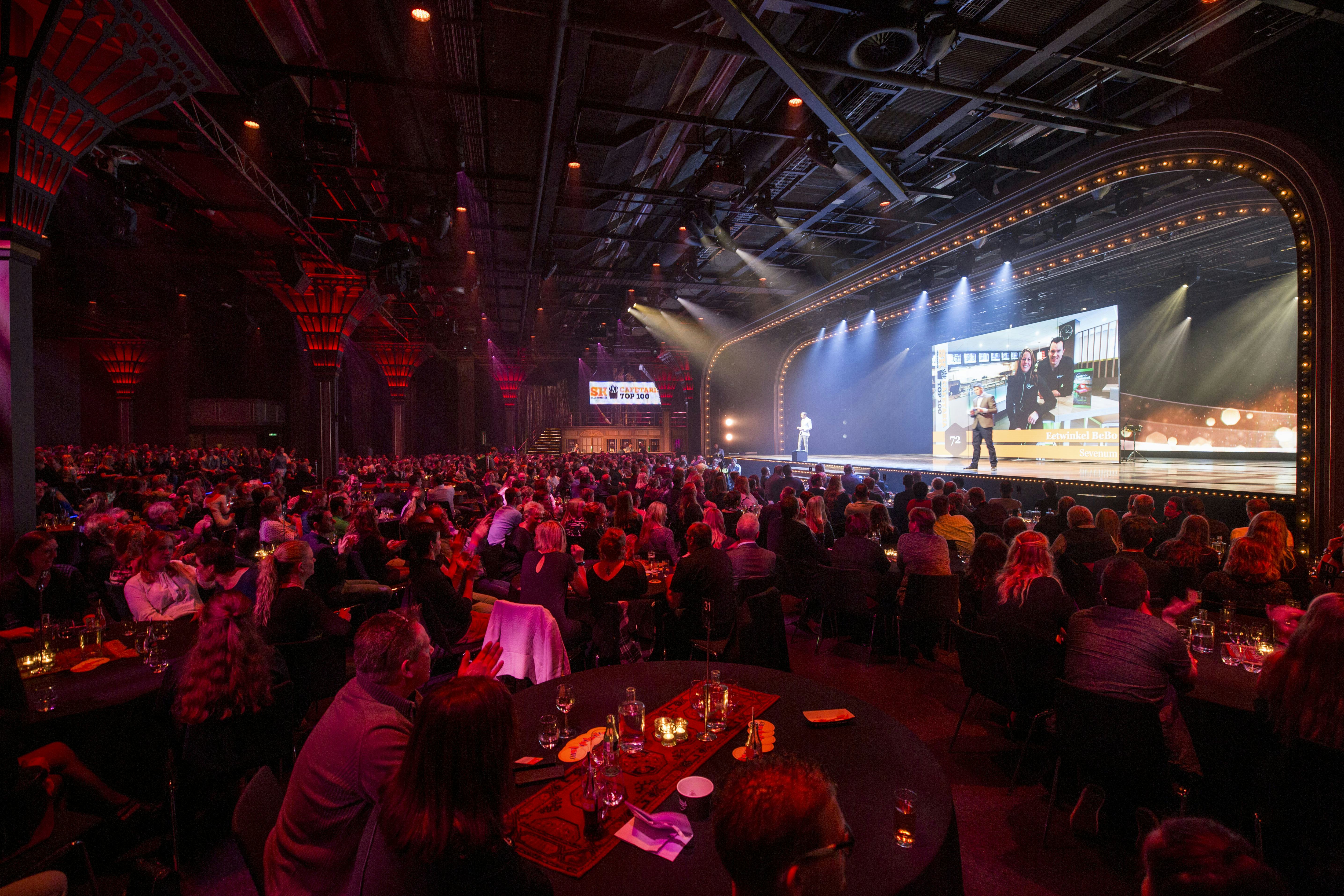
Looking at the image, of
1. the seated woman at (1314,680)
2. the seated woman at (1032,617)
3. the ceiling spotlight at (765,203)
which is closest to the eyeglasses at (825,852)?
the seated woman at (1314,680)

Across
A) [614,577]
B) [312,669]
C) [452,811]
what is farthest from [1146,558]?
[312,669]

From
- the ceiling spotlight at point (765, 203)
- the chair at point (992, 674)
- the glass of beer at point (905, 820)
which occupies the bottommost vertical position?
the chair at point (992, 674)

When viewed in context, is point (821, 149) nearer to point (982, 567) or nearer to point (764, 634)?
point (982, 567)

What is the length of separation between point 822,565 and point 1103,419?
11.3m

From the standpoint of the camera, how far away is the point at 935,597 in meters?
5.02

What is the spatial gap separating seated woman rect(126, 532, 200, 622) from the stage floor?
1055 cm

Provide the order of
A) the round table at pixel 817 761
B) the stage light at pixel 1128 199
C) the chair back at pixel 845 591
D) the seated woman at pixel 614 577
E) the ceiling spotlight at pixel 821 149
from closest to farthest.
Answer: the round table at pixel 817 761 < the seated woman at pixel 614 577 < the chair back at pixel 845 591 < the ceiling spotlight at pixel 821 149 < the stage light at pixel 1128 199

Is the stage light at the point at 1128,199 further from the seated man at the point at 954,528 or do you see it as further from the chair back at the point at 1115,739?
the chair back at the point at 1115,739

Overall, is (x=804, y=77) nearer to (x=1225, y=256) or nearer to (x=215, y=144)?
(x=215, y=144)

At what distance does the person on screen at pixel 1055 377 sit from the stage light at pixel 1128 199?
5.60m

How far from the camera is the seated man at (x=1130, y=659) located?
285 centimetres

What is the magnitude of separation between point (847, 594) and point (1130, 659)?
251cm

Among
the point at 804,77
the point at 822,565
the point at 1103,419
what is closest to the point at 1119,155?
the point at 804,77

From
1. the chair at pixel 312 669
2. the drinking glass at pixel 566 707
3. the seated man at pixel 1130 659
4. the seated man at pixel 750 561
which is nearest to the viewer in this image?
the drinking glass at pixel 566 707
